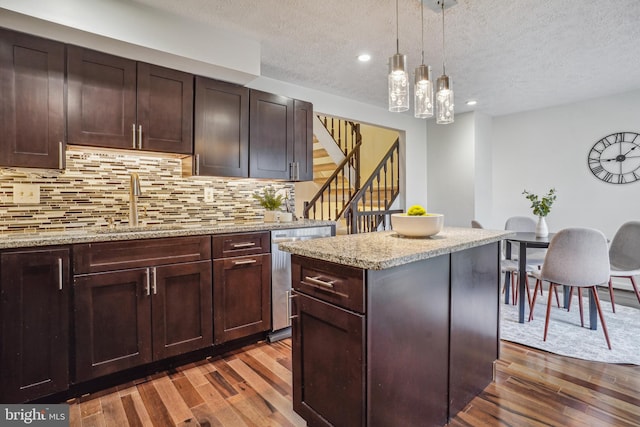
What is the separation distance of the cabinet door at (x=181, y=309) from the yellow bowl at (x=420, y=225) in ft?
4.60

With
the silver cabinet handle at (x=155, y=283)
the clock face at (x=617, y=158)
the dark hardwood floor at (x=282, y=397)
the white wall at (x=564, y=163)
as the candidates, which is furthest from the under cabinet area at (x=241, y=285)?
the clock face at (x=617, y=158)

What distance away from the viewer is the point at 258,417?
1781mm

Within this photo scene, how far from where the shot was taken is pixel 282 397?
6.43 feet

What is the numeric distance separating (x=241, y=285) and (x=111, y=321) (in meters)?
0.86

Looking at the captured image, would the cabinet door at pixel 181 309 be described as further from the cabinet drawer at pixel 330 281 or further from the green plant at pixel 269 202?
the cabinet drawer at pixel 330 281

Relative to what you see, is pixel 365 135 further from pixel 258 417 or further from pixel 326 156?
pixel 258 417

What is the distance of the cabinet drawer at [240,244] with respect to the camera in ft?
7.96

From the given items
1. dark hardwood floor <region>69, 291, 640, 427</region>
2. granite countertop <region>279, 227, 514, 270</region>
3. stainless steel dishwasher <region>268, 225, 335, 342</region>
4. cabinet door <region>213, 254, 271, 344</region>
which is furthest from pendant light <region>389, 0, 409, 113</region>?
dark hardwood floor <region>69, 291, 640, 427</region>

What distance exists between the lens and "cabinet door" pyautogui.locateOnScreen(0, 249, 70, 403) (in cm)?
172

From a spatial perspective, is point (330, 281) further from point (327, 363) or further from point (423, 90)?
point (423, 90)

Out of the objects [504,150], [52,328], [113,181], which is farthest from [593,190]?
[52,328]

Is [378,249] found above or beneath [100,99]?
beneath

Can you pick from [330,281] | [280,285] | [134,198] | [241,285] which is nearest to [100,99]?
[134,198]

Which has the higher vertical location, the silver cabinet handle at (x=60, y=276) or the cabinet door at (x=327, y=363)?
the silver cabinet handle at (x=60, y=276)
